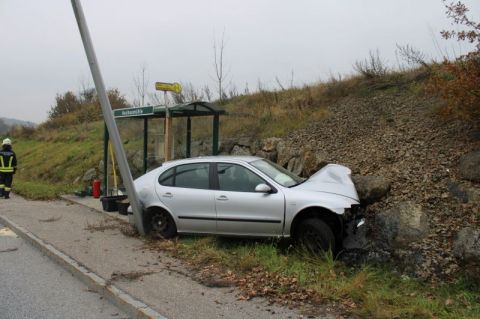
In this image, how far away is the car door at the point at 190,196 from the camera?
324 inches

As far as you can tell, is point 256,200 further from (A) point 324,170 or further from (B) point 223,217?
(A) point 324,170

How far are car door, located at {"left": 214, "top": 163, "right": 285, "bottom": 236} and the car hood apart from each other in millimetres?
537

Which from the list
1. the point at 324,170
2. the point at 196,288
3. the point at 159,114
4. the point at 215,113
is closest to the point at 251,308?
the point at 196,288

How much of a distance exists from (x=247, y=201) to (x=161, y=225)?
1885 mm

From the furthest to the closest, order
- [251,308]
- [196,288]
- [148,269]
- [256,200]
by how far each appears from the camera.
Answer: [256,200]
[148,269]
[196,288]
[251,308]

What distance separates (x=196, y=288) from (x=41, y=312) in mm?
1747

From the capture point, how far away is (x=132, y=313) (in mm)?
5289

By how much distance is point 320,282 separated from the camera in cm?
589

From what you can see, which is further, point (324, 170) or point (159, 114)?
point (159, 114)

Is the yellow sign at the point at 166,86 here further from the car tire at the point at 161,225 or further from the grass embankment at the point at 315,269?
the car tire at the point at 161,225

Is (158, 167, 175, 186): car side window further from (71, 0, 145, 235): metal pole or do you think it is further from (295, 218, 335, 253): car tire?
(295, 218, 335, 253): car tire

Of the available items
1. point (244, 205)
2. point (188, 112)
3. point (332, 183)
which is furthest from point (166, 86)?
point (332, 183)

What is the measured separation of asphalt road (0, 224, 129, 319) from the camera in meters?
5.37

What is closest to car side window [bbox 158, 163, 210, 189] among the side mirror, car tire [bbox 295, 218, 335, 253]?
the side mirror
